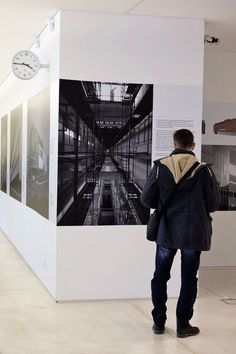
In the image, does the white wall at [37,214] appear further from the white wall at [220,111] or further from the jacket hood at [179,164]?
the white wall at [220,111]

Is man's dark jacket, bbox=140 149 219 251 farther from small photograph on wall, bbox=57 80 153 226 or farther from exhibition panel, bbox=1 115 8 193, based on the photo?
exhibition panel, bbox=1 115 8 193

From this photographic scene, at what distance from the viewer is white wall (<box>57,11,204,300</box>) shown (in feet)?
18.8

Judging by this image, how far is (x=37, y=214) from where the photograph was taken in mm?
7008

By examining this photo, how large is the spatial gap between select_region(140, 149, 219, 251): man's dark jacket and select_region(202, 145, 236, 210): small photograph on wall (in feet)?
10.7

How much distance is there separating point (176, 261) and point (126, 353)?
1.89 metres

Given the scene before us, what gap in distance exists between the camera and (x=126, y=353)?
4.31 meters

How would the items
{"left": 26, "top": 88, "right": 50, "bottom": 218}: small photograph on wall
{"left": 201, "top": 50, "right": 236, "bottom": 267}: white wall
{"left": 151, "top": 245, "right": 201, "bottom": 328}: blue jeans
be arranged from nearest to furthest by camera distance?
{"left": 151, "top": 245, "right": 201, "bottom": 328}: blue jeans, {"left": 26, "top": 88, "right": 50, "bottom": 218}: small photograph on wall, {"left": 201, "top": 50, "right": 236, "bottom": 267}: white wall

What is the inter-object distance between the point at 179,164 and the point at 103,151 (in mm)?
1485

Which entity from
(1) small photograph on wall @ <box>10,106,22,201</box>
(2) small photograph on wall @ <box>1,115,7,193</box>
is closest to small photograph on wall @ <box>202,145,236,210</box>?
(1) small photograph on wall @ <box>10,106,22,201</box>

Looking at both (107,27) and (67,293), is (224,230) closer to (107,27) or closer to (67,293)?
(67,293)

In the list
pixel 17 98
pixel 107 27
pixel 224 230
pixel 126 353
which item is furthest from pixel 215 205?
pixel 17 98

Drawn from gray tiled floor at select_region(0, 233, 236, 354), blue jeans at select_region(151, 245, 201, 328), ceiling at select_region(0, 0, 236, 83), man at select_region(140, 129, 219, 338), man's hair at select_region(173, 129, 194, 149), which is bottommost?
gray tiled floor at select_region(0, 233, 236, 354)

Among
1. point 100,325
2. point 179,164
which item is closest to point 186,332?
point 100,325

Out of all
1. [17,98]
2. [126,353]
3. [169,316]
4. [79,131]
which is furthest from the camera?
[17,98]
